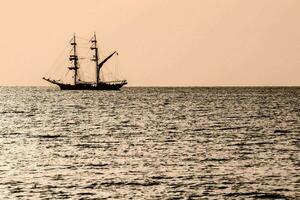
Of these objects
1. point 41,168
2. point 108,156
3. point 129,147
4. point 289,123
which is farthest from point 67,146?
point 289,123

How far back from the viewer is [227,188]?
31.8 m

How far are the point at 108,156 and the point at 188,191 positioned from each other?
1335cm

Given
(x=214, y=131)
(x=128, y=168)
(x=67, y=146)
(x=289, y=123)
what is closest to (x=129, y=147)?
(x=67, y=146)

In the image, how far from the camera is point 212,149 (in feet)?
156

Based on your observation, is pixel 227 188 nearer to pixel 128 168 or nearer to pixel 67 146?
pixel 128 168

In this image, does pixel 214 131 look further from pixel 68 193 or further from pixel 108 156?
pixel 68 193

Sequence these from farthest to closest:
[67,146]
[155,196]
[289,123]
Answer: [289,123]
[67,146]
[155,196]

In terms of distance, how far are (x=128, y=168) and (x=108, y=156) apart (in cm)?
573

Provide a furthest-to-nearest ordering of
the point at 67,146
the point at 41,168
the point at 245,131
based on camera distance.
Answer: the point at 245,131, the point at 67,146, the point at 41,168

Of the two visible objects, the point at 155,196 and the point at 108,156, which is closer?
the point at 155,196

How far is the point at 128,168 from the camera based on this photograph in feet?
125

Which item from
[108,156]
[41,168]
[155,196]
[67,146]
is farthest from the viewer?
[67,146]

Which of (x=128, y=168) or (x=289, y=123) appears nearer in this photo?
(x=128, y=168)

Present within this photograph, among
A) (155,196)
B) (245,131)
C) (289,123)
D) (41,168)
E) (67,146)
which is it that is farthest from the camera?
(289,123)
